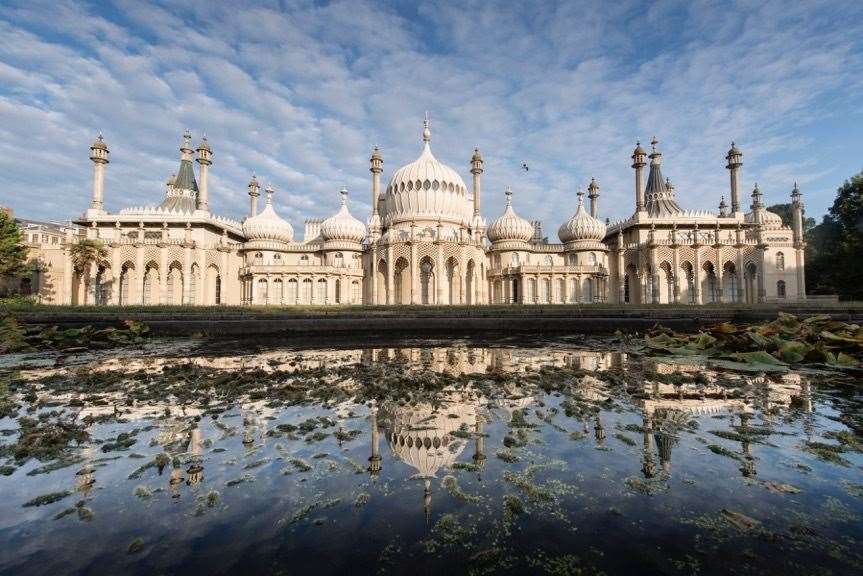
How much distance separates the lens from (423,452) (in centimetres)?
399

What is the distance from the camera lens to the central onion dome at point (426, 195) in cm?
4509

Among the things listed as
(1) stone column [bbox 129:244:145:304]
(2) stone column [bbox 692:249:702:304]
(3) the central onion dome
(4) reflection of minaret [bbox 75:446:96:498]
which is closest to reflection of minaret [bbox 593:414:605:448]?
(4) reflection of minaret [bbox 75:446:96:498]

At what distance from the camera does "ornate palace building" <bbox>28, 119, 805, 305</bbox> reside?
4253 cm

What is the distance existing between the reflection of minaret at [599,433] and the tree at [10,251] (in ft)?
157

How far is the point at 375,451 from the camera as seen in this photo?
401 cm

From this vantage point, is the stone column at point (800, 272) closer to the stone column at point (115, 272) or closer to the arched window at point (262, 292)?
the arched window at point (262, 292)

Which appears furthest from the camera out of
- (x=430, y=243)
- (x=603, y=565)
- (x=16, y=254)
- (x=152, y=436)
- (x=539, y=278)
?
(x=539, y=278)

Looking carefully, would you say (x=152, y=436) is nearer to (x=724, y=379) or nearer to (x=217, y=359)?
(x=217, y=359)

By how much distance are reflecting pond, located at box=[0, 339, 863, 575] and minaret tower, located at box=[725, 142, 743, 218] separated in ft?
159

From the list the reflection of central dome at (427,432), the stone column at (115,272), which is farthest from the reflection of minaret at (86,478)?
the stone column at (115,272)

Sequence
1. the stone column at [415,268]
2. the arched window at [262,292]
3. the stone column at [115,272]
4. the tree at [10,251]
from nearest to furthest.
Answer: the tree at [10,251] → the stone column at [415,268] → the stone column at [115,272] → the arched window at [262,292]

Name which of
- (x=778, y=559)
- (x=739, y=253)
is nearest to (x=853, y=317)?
(x=778, y=559)

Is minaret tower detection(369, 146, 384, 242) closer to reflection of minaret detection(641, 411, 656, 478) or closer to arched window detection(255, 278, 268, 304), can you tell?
arched window detection(255, 278, 268, 304)

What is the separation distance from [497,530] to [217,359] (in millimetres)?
9231
